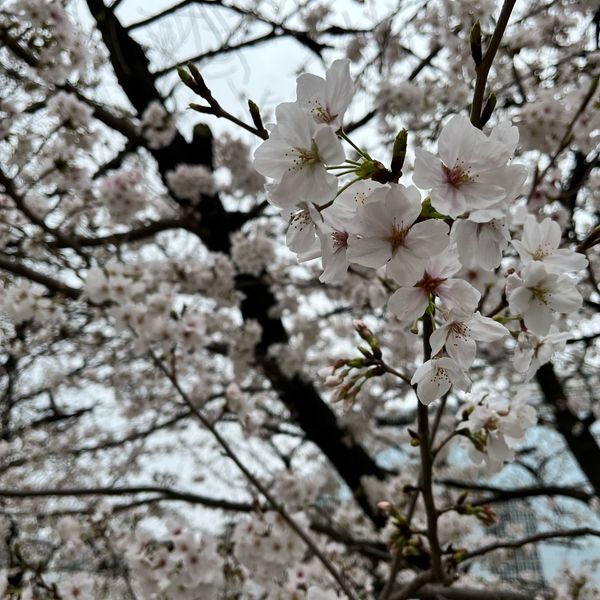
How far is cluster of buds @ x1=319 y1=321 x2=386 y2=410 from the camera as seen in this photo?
3.64ft

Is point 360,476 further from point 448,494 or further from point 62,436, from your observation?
point 62,436

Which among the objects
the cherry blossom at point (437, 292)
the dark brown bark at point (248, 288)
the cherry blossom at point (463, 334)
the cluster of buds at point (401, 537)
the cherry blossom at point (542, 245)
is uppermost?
the dark brown bark at point (248, 288)

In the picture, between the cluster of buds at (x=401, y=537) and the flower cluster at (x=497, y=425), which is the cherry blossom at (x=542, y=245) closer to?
the flower cluster at (x=497, y=425)

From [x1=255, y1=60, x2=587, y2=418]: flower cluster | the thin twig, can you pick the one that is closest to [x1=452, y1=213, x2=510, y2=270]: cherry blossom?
[x1=255, y1=60, x2=587, y2=418]: flower cluster

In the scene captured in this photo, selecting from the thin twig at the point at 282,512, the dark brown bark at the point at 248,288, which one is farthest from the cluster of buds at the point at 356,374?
the dark brown bark at the point at 248,288

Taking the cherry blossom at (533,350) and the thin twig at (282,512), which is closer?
the cherry blossom at (533,350)

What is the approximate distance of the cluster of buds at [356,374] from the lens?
1.11 metres

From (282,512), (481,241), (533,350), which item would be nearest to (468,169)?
(481,241)

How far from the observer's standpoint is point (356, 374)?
1.16 m

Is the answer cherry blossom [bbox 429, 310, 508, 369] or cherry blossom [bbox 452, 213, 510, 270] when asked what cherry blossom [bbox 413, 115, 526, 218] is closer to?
cherry blossom [bbox 452, 213, 510, 270]

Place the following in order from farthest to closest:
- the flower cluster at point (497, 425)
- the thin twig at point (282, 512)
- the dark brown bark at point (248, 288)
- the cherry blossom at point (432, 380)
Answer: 1. the dark brown bark at point (248, 288)
2. the thin twig at point (282, 512)
3. the flower cluster at point (497, 425)
4. the cherry blossom at point (432, 380)

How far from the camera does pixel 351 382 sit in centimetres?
113

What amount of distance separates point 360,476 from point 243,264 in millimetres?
2188

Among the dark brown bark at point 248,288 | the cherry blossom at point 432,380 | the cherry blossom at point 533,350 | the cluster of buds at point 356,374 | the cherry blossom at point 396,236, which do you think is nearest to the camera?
the cherry blossom at point 396,236
